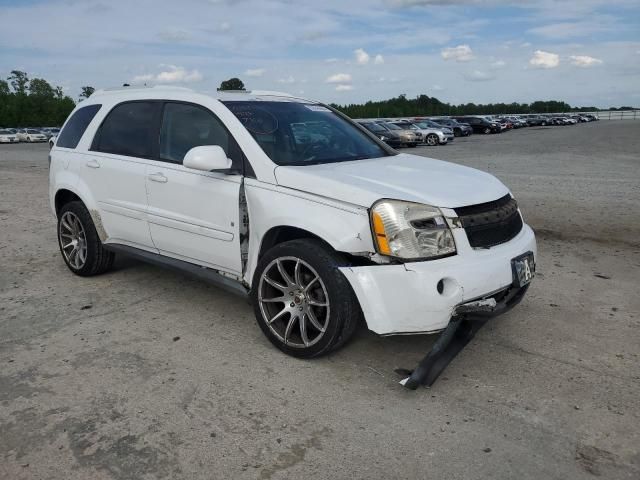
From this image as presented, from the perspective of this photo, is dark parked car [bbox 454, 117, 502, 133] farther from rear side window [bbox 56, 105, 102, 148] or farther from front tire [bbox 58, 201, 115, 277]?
front tire [bbox 58, 201, 115, 277]

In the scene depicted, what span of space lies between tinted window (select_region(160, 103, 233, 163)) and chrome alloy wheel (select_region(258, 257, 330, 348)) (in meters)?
1.00

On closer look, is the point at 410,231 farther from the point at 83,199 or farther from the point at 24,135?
the point at 24,135

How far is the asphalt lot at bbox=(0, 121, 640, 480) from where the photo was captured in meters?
2.72

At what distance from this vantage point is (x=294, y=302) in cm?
375

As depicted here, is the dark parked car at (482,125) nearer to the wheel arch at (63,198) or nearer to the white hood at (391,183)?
the wheel arch at (63,198)

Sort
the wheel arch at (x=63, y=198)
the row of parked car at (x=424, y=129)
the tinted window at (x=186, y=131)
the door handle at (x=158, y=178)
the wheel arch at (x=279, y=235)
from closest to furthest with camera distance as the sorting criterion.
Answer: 1. the wheel arch at (x=279, y=235)
2. the tinted window at (x=186, y=131)
3. the door handle at (x=158, y=178)
4. the wheel arch at (x=63, y=198)
5. the row of parked car at (x=424, y=129)

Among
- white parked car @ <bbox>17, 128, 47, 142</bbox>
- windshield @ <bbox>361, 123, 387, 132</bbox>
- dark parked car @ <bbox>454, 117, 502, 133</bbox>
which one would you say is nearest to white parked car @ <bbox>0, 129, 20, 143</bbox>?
white parked car @ <bbox>17, 128, 47, 142</bbox>

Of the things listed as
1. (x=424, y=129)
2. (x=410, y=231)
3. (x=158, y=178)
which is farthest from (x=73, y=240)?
(x=424, y=129)

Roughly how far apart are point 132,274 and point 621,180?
34.8 ft

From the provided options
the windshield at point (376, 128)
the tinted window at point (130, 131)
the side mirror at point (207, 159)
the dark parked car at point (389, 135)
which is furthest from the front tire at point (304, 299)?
the windshield at point (376, 128)

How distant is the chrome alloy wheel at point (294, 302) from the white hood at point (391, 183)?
0.50 metres

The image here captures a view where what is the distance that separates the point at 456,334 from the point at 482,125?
45518 millimetres

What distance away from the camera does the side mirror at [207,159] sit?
3861 millimetres

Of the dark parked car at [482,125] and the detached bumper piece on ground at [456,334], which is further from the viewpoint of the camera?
the dark parked car at [482,125]
